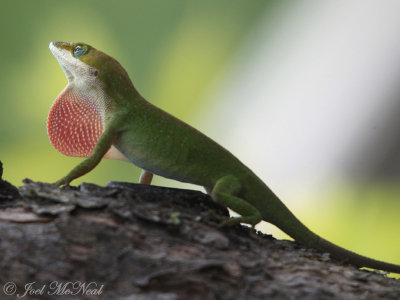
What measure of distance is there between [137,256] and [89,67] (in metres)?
0.78

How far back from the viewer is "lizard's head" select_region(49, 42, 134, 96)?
141cm

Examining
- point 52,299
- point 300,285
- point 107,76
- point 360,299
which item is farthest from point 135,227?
point 107,76

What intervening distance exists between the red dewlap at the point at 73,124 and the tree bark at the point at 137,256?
45 cm

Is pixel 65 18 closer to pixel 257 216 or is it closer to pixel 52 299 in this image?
pixel 257 216

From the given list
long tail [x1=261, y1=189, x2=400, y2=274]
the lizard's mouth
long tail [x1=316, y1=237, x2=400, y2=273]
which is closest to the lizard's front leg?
the lizard's mouth

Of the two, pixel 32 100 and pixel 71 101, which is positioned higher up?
pixel 32 100

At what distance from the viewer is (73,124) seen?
154 cm

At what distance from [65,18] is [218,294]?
2381mm

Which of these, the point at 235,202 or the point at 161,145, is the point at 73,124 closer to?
the point at 161,145

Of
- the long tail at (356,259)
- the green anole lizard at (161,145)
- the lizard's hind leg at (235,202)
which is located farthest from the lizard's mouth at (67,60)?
the long tail at (356,259)

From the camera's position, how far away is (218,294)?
0.86 meters

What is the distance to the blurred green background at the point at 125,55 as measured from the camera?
263cm

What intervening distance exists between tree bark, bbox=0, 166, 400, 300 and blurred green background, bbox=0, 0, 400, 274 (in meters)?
1.57

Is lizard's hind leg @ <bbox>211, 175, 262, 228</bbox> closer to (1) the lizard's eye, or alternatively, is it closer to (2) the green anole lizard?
(2) the green anole lizard
